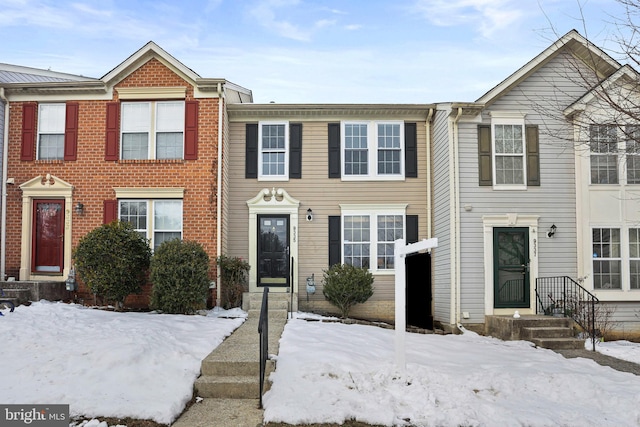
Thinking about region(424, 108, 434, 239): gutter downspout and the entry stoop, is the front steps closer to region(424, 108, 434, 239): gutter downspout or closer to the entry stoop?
the entry stoop

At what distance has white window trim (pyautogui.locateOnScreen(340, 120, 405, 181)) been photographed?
1363cm

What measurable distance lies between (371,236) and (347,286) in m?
1.74

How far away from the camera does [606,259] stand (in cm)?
1216

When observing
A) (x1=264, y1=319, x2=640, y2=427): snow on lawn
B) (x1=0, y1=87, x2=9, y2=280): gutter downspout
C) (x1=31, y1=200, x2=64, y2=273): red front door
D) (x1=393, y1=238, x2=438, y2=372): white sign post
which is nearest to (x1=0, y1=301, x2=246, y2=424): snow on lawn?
(x1=264, y1=319, x2=640, y2=427): snow on lawn

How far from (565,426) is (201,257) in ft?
26.6

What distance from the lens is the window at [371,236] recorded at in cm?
1348

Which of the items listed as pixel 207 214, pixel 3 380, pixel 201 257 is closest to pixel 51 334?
pixel 3 380

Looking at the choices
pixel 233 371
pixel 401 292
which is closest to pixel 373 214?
pixel 401 292

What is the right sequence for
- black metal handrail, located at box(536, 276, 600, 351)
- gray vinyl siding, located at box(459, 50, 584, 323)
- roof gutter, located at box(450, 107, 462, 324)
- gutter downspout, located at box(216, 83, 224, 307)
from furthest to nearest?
gutter downspout, located at box(216, 83, 224, 307) < gray vinyl siding, located at box(459, 50, 584, 323) < roof gutter, located at box(450, 107, 462, 324) < black metal handrail, located at box(536, 276, 600, 351)

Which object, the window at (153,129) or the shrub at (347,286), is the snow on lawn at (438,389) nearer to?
the shrub at (347,286)

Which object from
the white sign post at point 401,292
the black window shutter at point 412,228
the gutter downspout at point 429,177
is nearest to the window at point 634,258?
the gutter downspout at point 429,177

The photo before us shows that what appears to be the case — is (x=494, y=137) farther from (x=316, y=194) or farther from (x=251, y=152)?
(x=251, y=152)

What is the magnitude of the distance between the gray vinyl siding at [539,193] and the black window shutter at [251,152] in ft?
16.8

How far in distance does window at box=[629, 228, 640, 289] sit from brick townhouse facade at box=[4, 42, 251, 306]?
960 cm
